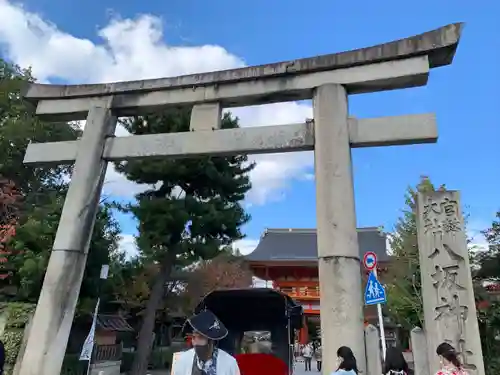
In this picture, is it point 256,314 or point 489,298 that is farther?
point 489,298

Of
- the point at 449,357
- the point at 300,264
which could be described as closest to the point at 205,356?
the point at 449,357

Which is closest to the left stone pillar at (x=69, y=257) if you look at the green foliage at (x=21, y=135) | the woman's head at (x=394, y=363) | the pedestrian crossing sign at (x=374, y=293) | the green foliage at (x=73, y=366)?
the pedestrian crossing sign at (x=374, y=293)

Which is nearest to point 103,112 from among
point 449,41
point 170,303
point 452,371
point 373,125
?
point 373,125

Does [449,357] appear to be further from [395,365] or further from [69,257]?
[69,257]

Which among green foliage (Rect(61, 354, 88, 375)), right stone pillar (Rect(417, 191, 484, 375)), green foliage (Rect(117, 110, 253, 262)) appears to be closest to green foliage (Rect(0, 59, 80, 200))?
green foliage (Rect(117, 110, 253, 262))

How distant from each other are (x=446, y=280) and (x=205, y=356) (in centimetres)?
391

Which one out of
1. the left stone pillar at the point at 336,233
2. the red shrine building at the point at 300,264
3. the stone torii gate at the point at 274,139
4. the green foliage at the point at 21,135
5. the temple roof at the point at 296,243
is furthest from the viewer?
the temple roof at the point at 296,243

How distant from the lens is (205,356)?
2717mm

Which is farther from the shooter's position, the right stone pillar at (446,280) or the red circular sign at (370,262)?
the red circular sign at (370,262)

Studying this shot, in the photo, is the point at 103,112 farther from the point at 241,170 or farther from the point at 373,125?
the point at 241,170

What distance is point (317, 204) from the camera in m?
6.27

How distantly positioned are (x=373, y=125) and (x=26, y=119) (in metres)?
14.2

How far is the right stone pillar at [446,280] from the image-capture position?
5098mm

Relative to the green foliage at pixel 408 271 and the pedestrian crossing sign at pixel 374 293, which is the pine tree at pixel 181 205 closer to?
the green foliage at pixel 408 271
